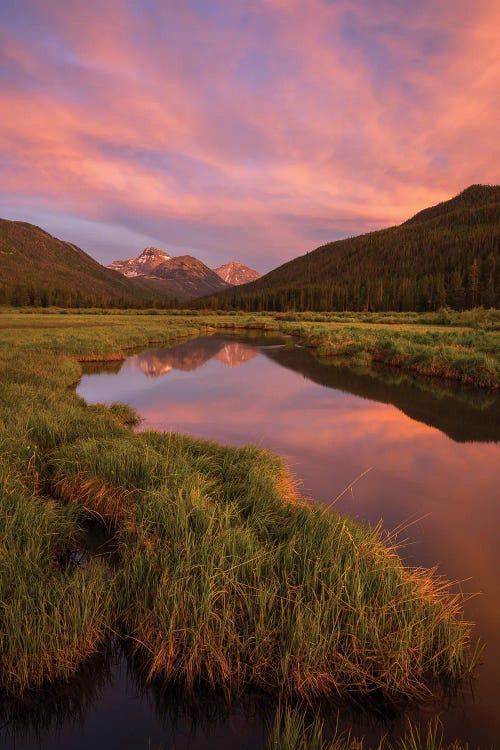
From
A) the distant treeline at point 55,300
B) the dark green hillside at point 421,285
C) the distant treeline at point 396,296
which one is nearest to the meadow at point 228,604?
the distant treeline at point 396,296

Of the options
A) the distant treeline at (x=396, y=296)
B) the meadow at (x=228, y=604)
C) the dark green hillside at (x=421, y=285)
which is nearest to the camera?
the meadow at (x=228, y=604)

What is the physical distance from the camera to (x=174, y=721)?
415 centimetres

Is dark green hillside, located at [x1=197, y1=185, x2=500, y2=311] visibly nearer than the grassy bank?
No

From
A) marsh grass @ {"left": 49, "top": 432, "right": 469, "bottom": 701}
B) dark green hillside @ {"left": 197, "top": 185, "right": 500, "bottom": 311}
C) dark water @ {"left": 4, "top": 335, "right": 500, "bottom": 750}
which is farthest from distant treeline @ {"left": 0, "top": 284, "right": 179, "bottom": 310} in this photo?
marsh grass @ {"left": 49, "top": 432, "right": 469, "bottom": 701}

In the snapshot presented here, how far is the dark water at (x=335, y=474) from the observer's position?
13.4 feet

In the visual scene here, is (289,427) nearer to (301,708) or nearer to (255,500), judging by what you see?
(255,500)

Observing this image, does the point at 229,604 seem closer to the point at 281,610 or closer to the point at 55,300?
the point at 281,610

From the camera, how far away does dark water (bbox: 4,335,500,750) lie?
161 inches

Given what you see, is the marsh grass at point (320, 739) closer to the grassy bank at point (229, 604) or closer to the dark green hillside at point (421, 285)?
the grassy bank at point (229, 604)

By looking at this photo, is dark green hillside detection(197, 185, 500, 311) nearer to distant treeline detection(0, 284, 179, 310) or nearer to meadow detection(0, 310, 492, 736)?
distant treeline detection(0, 284, 179, 310)

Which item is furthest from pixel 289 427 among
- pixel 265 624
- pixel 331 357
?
pixel 331 357

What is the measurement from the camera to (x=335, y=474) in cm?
1113

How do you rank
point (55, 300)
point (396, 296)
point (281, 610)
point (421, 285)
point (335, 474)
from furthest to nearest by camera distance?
point (55, 300), point (396, 296), point (421, 285), point (335, 474), point (281, 610)

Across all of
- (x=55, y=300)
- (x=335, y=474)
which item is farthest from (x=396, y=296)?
(x=335, y=474)
